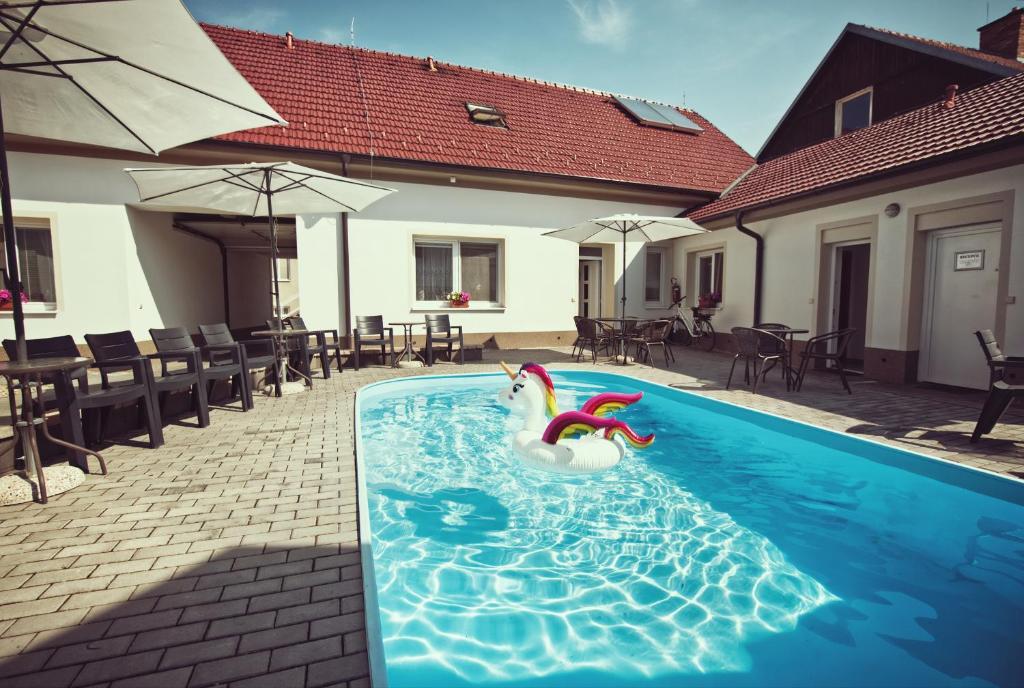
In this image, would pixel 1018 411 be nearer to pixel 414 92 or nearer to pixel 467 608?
pixel 467 608

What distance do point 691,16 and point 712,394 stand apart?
23.2 ft

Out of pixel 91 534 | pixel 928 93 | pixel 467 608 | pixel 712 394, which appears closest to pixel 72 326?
pixel 91 534

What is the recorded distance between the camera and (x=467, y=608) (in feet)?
8.48

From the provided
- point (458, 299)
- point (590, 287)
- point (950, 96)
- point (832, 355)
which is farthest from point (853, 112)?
point (458, 299)

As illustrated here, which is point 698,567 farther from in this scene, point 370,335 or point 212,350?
point 370,335

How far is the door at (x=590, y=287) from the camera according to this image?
13.1 m

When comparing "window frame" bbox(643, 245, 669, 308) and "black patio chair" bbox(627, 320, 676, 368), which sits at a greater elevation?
"window frame" bbox(643, 245, 669, 308)

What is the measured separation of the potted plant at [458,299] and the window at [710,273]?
617 centimetres

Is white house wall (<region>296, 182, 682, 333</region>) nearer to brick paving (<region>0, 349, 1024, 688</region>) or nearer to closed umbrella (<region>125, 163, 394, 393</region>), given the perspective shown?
closed umbrella (<region>125, 163, 394, 393</region>)

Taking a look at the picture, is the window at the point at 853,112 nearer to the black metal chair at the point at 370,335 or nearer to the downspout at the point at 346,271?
the downspout at the point at 346,271

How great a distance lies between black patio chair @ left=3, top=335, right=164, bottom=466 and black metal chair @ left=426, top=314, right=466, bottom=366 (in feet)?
16.6

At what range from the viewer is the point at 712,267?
1199 centimetres

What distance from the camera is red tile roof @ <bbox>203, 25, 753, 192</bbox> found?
10.2 metres

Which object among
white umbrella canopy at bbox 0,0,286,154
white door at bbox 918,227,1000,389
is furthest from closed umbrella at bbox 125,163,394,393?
white door at bbox 918,227,1000,389
